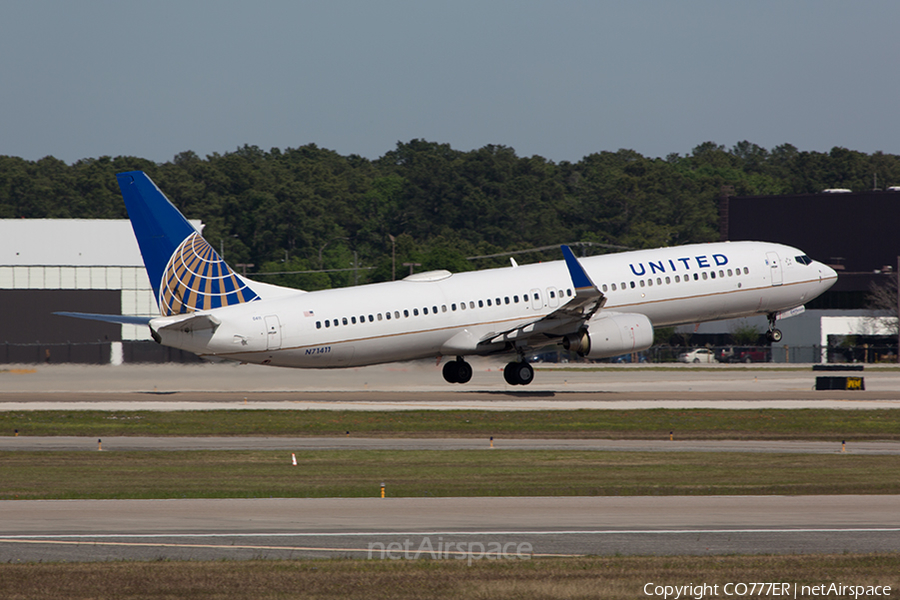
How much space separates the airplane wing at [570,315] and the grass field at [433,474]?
594 inches

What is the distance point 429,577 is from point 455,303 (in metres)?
33.6

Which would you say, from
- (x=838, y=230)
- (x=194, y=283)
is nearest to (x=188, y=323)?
(x=194, y=283)

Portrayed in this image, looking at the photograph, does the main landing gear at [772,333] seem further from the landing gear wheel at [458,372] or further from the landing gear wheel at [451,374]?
the landing gear wheel at [451,374]

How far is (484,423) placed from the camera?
40844 millimetres

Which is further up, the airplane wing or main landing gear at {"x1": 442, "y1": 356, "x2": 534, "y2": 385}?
the airplane wing

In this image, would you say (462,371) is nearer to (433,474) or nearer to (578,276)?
(578,276)

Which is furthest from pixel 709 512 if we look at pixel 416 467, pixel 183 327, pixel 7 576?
pixel 183 327

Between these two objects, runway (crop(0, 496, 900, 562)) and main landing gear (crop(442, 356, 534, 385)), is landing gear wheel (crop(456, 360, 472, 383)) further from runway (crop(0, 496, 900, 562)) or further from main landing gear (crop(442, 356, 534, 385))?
runway (crop(0, 496, 900, 562))

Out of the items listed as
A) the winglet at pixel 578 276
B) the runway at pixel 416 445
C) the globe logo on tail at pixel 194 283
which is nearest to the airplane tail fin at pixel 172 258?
the globe logo on tail at pixel 194 283

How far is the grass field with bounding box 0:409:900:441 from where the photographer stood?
126 ft

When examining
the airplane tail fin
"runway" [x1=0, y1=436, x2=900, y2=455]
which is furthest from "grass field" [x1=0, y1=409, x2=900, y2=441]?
the airplane tail fin

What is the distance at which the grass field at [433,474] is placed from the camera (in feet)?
81.7

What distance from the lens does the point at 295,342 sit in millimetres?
45438

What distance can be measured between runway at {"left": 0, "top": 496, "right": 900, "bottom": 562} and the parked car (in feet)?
290
